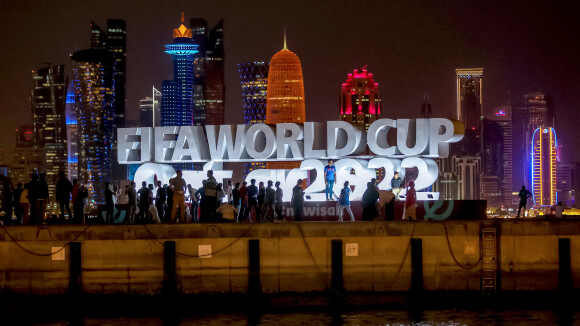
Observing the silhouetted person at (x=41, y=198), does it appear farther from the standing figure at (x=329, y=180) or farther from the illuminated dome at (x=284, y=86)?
the illuminated dome at (x=284, y=86)

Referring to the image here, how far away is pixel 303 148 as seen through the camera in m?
47.9

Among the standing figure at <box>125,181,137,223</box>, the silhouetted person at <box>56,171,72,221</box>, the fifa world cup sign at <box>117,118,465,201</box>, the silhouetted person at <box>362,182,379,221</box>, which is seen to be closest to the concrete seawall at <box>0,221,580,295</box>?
the silhouetted person at <box>362,182,379,221</box>

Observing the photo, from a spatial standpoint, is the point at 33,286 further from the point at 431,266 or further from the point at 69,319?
the point at 431,266

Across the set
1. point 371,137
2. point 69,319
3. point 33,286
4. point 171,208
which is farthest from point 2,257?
point 371,137

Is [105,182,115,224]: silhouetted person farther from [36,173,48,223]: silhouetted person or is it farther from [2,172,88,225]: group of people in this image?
[36,173,48,223]: silhouetted person

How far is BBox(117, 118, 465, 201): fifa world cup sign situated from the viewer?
45844 mm

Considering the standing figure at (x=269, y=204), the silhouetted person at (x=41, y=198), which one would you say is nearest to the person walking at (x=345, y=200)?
the standing figure at (x=269, y=204)

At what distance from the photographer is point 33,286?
34.8 metres

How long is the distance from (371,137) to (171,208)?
42.5 feet

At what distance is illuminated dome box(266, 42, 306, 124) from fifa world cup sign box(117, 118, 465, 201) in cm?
8182

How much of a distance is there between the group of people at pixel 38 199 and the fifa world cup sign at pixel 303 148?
35.2ft

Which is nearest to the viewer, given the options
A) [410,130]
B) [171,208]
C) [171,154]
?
[171,208]

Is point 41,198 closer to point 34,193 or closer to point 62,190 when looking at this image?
point 34,193

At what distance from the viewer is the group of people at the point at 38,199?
3706 centimetres
